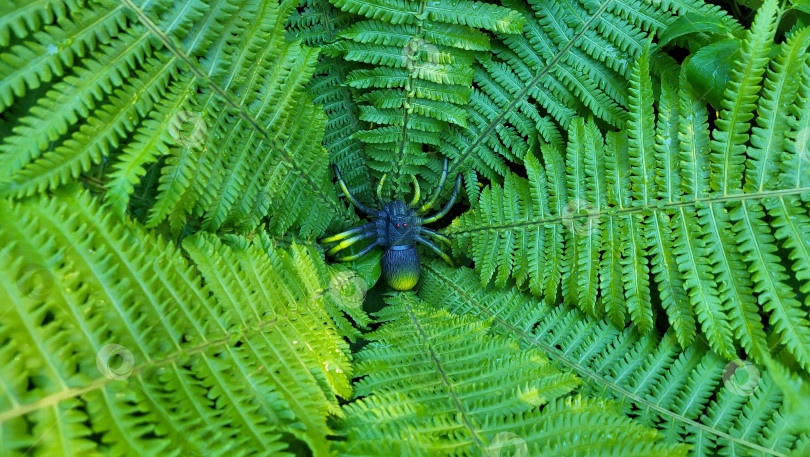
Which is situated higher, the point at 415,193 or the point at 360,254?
the point at 415,193

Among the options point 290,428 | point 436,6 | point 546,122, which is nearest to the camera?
point 290,428

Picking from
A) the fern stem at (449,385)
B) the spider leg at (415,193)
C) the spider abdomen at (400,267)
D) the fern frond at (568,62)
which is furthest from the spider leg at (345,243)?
the fern frond at (568,62)

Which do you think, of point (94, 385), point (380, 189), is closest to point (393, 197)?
point (380, 189)

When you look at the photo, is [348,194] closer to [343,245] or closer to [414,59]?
[343,245]

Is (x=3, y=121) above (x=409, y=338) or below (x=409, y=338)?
above

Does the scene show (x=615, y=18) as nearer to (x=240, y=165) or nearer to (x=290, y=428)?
(x=240, y=165)

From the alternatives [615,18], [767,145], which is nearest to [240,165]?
[615,18]

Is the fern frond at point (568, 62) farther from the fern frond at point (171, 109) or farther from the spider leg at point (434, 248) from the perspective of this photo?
the fern frond at point (171, 109)

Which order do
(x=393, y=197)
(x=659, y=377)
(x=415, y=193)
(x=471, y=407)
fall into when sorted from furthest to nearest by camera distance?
(x=393, y=197) < (x=415, y=193) < (x=659, y=377) < (x=471, y=407)
